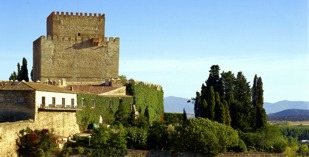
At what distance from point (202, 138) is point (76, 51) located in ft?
58.6

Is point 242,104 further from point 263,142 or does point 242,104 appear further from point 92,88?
point 92,88

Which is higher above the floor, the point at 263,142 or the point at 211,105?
the point at 211,105

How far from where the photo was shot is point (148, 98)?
173ft

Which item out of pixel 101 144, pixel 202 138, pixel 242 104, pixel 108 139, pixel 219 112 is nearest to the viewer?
pixel 101 144

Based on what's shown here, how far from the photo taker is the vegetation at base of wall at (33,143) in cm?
3578

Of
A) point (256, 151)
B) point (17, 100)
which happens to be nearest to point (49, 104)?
point (17, 100)

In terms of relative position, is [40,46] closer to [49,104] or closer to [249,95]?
[49,104]

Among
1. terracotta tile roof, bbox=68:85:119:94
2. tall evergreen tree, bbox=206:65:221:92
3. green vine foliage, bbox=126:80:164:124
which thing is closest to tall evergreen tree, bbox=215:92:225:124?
tall evergreen tree, bbox=206:65:221:92

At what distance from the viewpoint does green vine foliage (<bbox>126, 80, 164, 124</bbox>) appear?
49.7 metres

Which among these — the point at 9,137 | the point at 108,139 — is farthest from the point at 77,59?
the point at 9,137

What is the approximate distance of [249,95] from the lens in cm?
5159

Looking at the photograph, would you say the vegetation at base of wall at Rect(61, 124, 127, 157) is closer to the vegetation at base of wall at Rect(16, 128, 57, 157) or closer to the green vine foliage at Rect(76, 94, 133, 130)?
the vegetation at base of wall at Rect(16, 128, 57, 157)

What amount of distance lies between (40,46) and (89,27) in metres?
5.29

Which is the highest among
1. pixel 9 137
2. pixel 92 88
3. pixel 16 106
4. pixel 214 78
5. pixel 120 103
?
pixel 214 78
